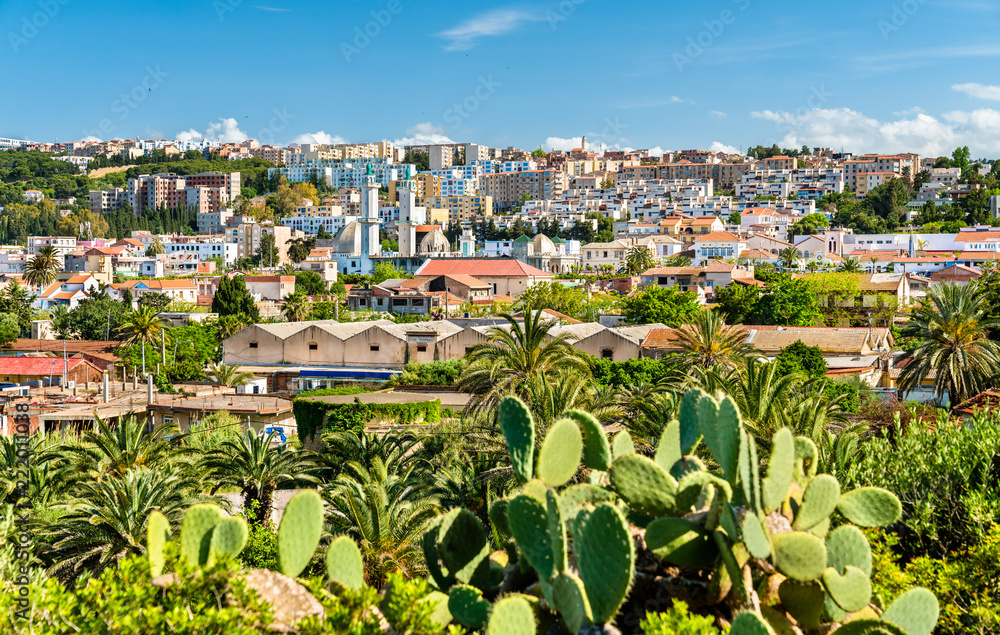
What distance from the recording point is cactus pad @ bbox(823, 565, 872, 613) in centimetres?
531

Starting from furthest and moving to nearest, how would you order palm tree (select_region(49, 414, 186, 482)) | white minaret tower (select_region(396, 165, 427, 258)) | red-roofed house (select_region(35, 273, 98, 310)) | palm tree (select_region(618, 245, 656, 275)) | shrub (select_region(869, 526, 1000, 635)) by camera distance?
white minaret tower (select_region(396, 165, 427, 258))
palm tree (select_region(618, 245, 656, 275))
red-roofed house (select_region(35, 273, 98, 310))
palm tree (select_region(49, 414, 186, 482))
shrub (select_region(869, 526, 1000, 635))

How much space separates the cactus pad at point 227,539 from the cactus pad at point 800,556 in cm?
319

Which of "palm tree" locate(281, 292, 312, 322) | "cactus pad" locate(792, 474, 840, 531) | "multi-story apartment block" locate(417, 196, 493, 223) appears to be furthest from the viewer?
"multi-story apartment block" locate(417, 196, 493, 223)

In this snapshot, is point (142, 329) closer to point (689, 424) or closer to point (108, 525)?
point (108, 525)

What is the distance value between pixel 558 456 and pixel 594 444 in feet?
1.18

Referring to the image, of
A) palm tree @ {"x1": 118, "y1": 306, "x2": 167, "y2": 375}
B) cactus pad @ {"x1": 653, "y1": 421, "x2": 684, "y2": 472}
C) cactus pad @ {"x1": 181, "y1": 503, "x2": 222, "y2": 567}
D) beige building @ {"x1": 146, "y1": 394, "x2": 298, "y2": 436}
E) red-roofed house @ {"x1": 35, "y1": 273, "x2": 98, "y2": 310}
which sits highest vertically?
cactus pad @ {"x1": 653, "y1": 421, "x2": 684, "y2": 472}

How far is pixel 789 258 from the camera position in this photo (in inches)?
3110

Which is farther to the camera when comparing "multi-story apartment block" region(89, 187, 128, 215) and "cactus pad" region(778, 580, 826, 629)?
"multi-story apartment block" region(89, 187, 128, 215)

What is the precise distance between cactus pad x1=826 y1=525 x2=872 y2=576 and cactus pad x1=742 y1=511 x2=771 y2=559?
716 mm

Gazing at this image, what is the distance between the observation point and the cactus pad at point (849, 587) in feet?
17.4

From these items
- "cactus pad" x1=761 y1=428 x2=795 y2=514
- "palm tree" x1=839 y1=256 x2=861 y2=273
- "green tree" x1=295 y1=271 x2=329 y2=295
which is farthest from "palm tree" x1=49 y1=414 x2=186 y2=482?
"palm tree" x1=839 y1=256 x2=861 y2=273

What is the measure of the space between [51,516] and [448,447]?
7345 mm

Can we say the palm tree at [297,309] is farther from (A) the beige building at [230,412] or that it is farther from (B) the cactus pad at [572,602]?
(B) the cactus pad at [572,602]

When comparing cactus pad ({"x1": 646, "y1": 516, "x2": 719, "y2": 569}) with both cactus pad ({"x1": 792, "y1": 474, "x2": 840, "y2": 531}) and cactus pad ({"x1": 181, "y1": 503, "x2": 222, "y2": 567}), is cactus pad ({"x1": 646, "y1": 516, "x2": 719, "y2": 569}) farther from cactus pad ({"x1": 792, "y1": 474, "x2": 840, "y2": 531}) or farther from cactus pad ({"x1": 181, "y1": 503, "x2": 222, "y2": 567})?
cactus pad ({"x1": 181, "y1": 503, "x2": 222, "y2": 567})
